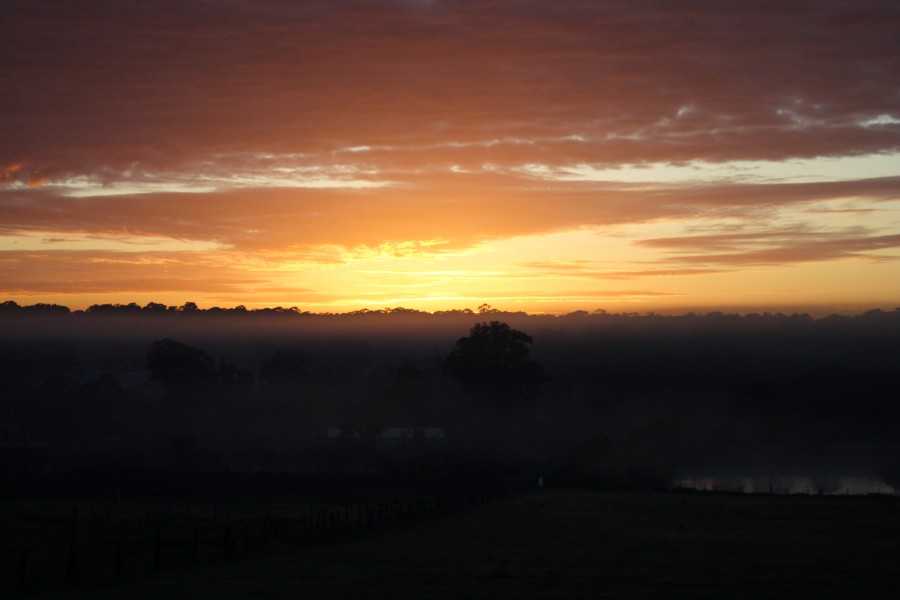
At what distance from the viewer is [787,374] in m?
124

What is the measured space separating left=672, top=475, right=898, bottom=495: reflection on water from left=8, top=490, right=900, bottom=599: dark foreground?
75.3ft

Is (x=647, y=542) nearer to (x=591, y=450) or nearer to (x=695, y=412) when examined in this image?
(x=591, y=450)

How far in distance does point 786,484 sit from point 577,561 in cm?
5017

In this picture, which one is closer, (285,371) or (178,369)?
(178,369)

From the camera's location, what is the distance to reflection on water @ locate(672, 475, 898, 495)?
65.8 metres

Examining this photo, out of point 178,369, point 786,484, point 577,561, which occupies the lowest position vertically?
point 786,484

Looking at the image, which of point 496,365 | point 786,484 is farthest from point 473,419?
point 786,484

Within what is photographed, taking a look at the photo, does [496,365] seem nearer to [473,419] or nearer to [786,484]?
[473,419]

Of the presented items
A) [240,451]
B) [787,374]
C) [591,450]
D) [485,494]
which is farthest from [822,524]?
[787,374]

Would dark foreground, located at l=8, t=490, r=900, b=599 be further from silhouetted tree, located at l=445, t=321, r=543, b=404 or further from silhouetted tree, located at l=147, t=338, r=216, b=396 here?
silhouetted tree, located at l=147, t=338, r=216, b=396

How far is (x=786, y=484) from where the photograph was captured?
233 feet

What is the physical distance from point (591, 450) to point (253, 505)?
116 feet

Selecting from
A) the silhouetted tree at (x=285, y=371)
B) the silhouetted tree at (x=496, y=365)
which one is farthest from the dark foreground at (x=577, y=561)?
the silhouetted tree at (x=285, y=371)

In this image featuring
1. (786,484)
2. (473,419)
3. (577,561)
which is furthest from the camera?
(473,419)
